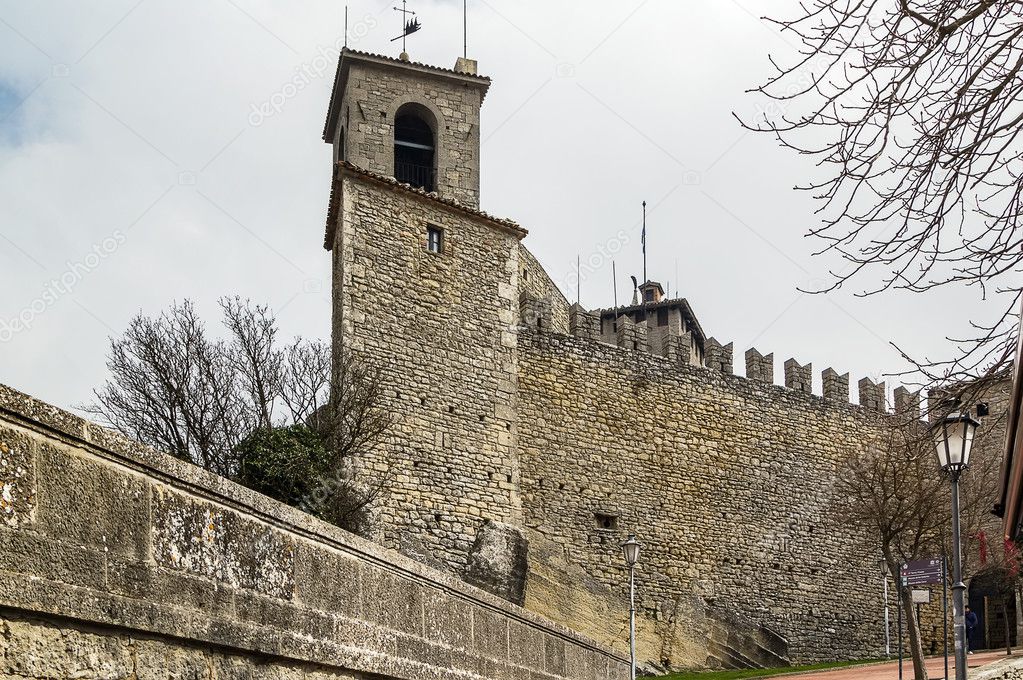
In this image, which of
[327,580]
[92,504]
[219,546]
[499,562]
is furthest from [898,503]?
[92,504]

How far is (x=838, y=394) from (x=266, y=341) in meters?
16.0

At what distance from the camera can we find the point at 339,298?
19.7 meters

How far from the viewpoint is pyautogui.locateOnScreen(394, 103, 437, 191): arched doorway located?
2475 cm

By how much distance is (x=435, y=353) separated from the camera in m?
20.2

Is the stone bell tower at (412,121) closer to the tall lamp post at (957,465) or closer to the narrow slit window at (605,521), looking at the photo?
the narrow slit window at (605,521)

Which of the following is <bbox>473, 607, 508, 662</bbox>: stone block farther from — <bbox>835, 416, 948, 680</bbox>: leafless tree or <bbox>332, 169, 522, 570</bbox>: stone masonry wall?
<bbox>332, 169, 522, 570</bbox>: stone masonry wall

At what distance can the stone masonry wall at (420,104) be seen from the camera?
78.5ft

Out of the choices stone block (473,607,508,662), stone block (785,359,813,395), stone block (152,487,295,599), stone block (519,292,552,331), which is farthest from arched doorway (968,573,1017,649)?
stone block (152,487,295,599)

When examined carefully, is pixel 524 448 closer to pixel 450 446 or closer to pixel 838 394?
pixel 450 446

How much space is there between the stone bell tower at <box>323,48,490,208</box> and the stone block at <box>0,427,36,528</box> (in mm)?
20297

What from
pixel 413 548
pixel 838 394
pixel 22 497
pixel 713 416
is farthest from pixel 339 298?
pixel 22 497

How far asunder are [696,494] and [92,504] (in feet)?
71.5

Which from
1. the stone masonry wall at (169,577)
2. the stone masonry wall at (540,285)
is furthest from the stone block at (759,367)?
the stone masonry wall at (169,577)

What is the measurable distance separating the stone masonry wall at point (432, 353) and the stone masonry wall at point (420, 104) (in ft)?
11.0
